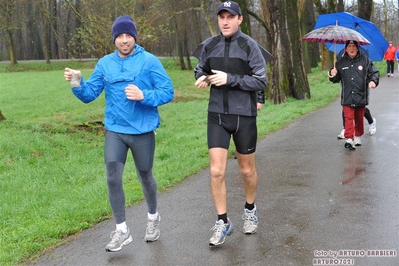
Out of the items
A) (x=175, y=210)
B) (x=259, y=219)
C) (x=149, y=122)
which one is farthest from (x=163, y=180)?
(x=149, y=122)

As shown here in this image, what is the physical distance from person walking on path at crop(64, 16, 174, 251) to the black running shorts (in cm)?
45

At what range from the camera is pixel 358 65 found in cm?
891

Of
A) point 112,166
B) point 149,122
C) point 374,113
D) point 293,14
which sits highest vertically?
point 293,14

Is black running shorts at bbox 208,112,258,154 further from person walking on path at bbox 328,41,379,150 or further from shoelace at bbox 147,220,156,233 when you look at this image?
person walking on path at bbox 328,41,379,150

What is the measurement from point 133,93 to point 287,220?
6.61ft

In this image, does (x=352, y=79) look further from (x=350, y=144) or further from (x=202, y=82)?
(x=202, y=82)

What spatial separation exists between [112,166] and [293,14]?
13388 mm

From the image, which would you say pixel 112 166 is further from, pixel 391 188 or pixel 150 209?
pixel 391 188

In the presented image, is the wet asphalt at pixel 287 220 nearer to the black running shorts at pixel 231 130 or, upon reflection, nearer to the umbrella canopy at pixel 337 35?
the black running shorts at pixel 231 130

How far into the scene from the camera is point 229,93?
4.80 metres

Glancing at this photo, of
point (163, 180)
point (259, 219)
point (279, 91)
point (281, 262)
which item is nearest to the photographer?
point (281, 262)

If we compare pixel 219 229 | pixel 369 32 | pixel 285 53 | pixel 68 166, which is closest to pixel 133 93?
pixel 219 229

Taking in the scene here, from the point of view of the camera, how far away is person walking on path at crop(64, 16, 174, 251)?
186 inches

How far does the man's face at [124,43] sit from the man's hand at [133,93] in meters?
0.38
